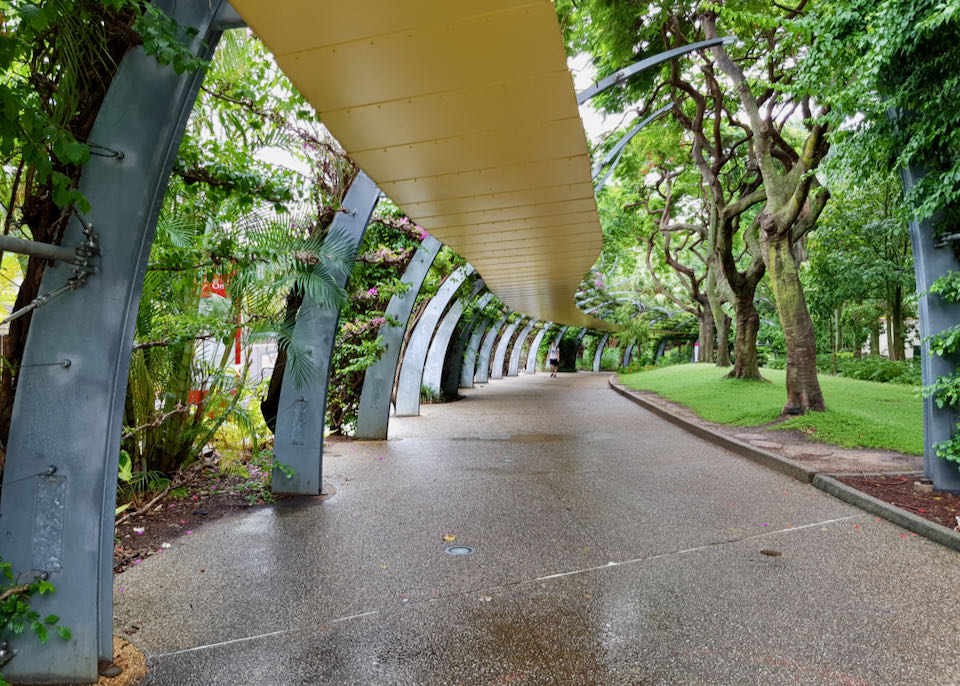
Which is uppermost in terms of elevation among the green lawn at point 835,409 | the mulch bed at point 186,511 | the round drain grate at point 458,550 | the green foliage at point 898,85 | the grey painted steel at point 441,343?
the green foliage at point 898,85

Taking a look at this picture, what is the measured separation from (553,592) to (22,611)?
2438 millimetres

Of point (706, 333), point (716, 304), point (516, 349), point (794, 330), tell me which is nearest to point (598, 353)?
point (516, 349)

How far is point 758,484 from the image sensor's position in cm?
603

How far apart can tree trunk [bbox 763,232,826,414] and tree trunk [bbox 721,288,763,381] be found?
4267 millimetres

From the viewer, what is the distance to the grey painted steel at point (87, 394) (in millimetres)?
2387

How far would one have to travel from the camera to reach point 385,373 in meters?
8.95

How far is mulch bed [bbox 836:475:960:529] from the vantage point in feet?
15.0

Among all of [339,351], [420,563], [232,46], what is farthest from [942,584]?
[339,351]

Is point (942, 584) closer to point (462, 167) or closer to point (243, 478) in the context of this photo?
point (462, 167)

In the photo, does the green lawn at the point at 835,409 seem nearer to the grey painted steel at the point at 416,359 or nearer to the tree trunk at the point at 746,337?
the tree trunk at the point at 746,337

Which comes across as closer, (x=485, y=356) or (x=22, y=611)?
(x=22, y=611)

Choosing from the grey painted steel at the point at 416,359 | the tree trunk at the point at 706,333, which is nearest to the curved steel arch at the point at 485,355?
the tree trunk at the point at 706,333

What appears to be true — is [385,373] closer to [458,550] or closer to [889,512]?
[458,550]

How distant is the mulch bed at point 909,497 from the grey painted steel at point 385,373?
602 cm
